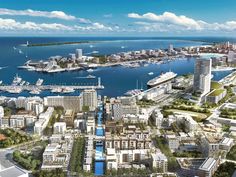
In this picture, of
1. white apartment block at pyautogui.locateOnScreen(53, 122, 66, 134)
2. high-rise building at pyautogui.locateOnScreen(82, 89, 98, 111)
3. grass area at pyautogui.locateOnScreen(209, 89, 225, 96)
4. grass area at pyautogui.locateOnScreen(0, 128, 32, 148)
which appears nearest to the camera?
grass area at pyautogui.locateOnScreen(0, 128, 32, 148)

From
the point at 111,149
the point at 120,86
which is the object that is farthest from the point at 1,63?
the point at 111,149

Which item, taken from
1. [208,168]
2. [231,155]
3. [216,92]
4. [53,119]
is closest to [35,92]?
[53,119]

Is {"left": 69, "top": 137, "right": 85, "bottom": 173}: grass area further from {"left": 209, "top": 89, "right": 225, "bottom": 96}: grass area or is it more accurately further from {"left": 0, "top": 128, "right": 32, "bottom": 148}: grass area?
{"left": 209, "top": 89, "right": 225, "bottom": 96}: grass area

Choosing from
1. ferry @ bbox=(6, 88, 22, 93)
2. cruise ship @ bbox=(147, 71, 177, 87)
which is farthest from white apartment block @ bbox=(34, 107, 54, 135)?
cruise ship @ bbox=(147, 71, 177, 87)

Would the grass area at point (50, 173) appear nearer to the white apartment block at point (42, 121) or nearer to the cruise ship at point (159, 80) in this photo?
the white apartment block at point (42, 121)

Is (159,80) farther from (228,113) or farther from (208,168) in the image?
(208,168)

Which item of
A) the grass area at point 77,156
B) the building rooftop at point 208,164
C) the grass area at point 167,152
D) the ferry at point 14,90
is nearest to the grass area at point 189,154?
the grass area at point 167,152

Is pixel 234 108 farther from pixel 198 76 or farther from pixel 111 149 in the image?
pixel 111 149
